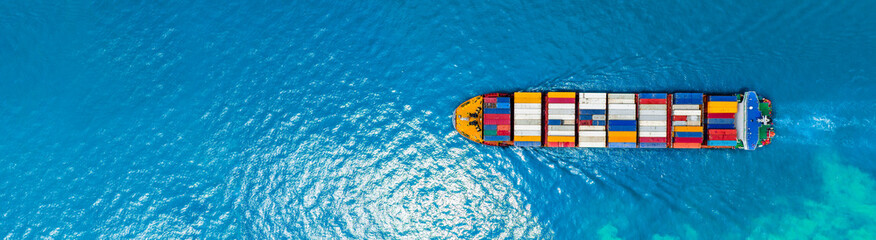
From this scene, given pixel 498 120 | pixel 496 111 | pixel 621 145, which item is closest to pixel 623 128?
pixel 621 145

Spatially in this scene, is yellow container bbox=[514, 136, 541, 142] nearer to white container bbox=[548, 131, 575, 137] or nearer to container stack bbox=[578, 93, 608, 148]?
white container bbox=[548, 131, 575, 137]

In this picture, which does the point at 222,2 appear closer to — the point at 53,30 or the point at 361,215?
the point at 53,30

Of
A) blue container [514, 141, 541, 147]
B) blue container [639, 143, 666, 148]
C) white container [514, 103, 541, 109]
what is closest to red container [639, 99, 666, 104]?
blue container [639, 143, 666, 148]

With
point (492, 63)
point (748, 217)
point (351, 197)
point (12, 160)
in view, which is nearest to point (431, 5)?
point (492, 63)

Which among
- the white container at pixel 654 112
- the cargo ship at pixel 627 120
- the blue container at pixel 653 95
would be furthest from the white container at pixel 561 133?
the blue container at pixel 653 95

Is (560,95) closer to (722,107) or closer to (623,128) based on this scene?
(623,128)

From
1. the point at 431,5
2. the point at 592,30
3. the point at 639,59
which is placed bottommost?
the point at 639,59

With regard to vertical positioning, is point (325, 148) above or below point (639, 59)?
below
